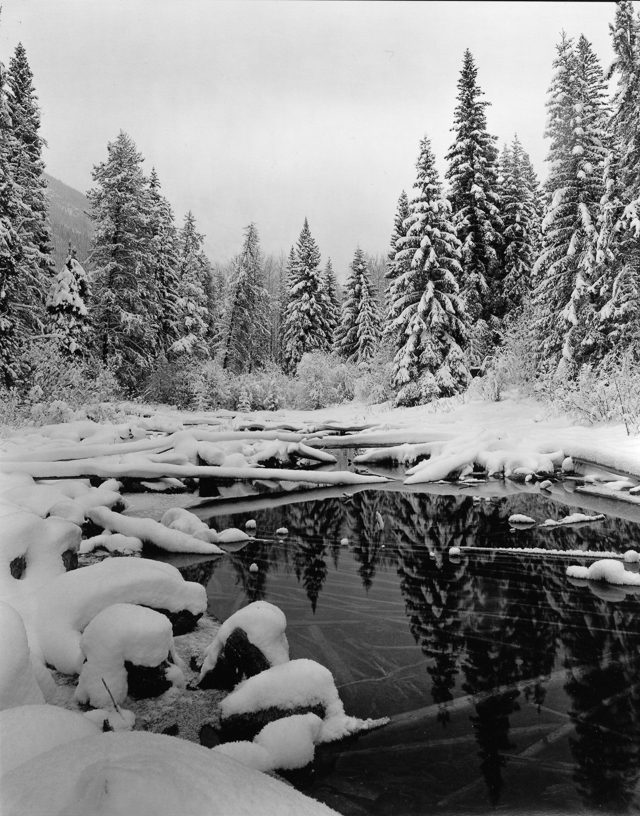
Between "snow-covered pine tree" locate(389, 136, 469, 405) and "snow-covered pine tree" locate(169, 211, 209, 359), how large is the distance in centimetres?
1182

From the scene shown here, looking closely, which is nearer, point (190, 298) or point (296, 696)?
point (296, 696)

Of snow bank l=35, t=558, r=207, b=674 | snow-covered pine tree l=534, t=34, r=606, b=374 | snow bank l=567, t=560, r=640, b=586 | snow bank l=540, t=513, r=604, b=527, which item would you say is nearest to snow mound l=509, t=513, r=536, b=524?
snow bank l=540, t=513, r=604, b=527

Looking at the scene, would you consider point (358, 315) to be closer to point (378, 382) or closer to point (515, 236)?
point (378, 382)

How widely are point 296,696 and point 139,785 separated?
1.88 meters

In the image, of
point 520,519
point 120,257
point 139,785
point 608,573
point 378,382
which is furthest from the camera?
point 378,382

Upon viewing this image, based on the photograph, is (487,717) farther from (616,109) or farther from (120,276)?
(120,276)

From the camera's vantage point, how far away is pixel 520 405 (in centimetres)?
1861

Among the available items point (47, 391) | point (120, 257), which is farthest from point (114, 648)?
point (120, 257)

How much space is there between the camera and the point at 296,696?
3.05 m

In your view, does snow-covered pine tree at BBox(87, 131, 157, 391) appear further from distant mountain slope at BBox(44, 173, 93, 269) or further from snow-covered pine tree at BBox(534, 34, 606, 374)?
snow-covered pine tree at BBox(534, 34, 606, 374)

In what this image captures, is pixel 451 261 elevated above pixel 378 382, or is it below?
above

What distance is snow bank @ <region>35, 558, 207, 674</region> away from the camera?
3.43 metres

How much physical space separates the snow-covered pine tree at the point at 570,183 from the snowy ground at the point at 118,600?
7615 millimetres

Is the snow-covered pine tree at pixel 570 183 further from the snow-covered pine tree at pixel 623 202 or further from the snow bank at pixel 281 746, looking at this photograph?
the snow bank at pixel 281 746
